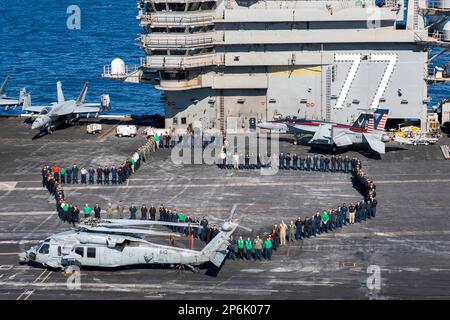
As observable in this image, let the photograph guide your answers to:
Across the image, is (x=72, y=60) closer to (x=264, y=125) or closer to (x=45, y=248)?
(x=264, y=125)

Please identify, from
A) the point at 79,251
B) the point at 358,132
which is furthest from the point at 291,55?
the point at 79,251

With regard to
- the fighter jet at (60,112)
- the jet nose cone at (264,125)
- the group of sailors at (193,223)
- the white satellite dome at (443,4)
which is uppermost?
the white satellite dome at (443,4)

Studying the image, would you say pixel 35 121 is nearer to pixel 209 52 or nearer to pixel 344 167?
pixel 209 52

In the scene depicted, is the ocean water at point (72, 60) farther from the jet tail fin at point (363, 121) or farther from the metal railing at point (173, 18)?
the jet tail fin at point (363, 121)

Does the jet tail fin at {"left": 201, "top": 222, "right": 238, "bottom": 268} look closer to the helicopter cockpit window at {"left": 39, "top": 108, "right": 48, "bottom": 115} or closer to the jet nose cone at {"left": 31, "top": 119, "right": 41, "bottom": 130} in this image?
the jet nose cone at {"left": 31, "top": 119, "right": 41, "bottom": 130}

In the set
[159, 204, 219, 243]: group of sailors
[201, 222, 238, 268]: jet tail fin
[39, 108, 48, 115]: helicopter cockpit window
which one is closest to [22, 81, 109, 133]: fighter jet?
[39, 108, 48, 115]: helicopter cockpit window

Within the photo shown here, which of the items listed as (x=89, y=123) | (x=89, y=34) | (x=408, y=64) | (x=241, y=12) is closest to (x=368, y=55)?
(x=408, y=64)

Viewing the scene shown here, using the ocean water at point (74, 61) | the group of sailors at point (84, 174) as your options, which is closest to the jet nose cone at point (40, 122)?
the group of sailors at point (84, 174)
